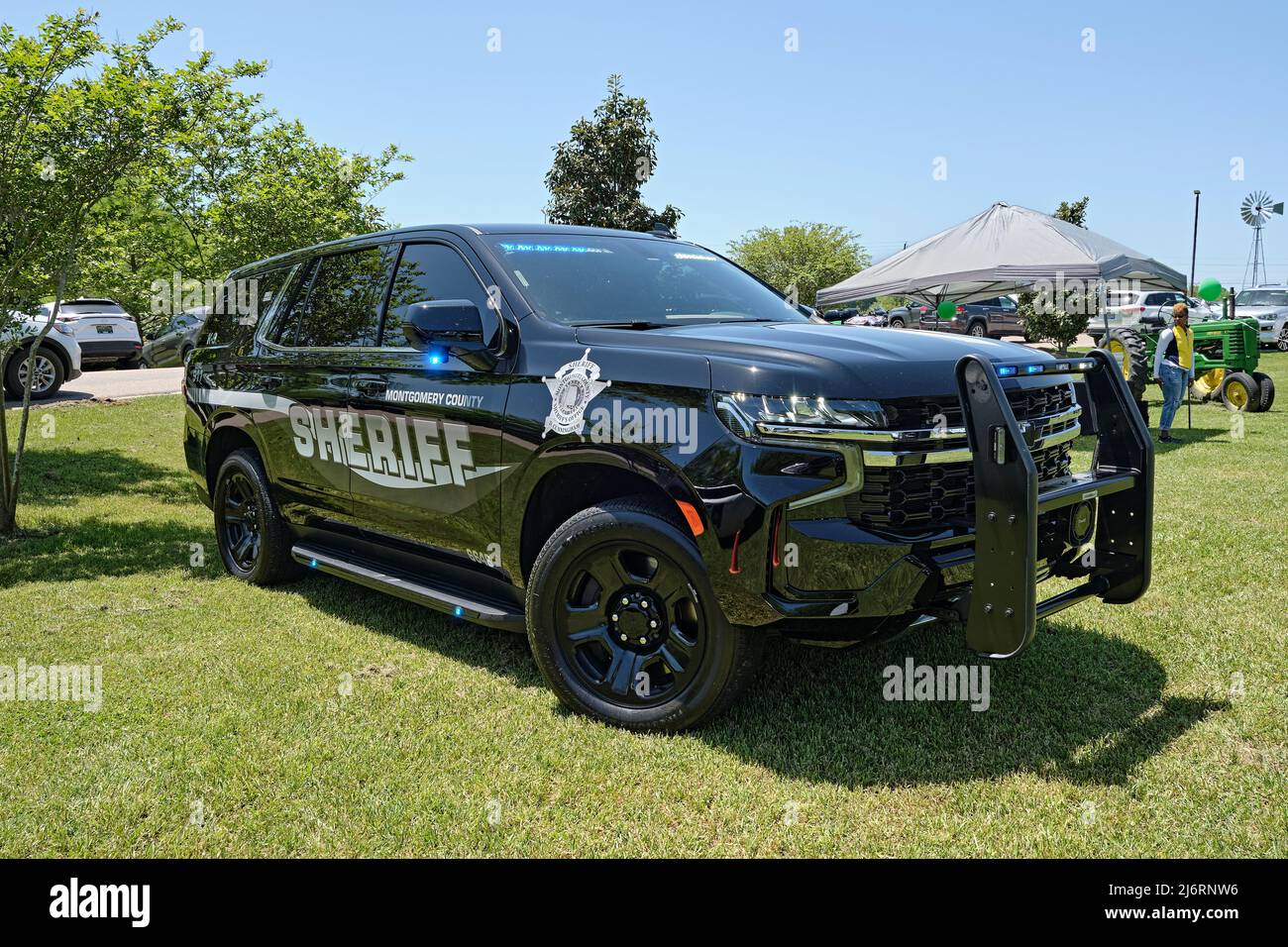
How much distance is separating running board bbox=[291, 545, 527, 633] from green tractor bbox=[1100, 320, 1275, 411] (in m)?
12.7

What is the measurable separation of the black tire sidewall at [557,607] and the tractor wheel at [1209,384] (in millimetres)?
15253

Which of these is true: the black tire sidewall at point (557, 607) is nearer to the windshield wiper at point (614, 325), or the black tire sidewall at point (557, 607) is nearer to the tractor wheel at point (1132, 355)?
the windshield wiper at point (614, 325)

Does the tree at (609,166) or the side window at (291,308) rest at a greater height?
the tree at (609,166)

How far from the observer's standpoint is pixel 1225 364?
627 inches

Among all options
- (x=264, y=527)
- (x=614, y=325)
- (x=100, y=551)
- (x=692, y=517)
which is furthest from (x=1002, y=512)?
(x=100, y=551)

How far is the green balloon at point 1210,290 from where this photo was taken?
18.7 m

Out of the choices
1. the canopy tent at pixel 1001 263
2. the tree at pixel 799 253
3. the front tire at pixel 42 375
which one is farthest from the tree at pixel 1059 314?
the tree at pixel 799 253

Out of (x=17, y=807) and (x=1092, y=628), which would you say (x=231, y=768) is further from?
(x=1092, y=628)

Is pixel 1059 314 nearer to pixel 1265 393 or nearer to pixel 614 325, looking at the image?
pixel 1265 393

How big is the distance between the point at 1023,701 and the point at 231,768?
9.85 ft

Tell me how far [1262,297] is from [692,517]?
3383cm
